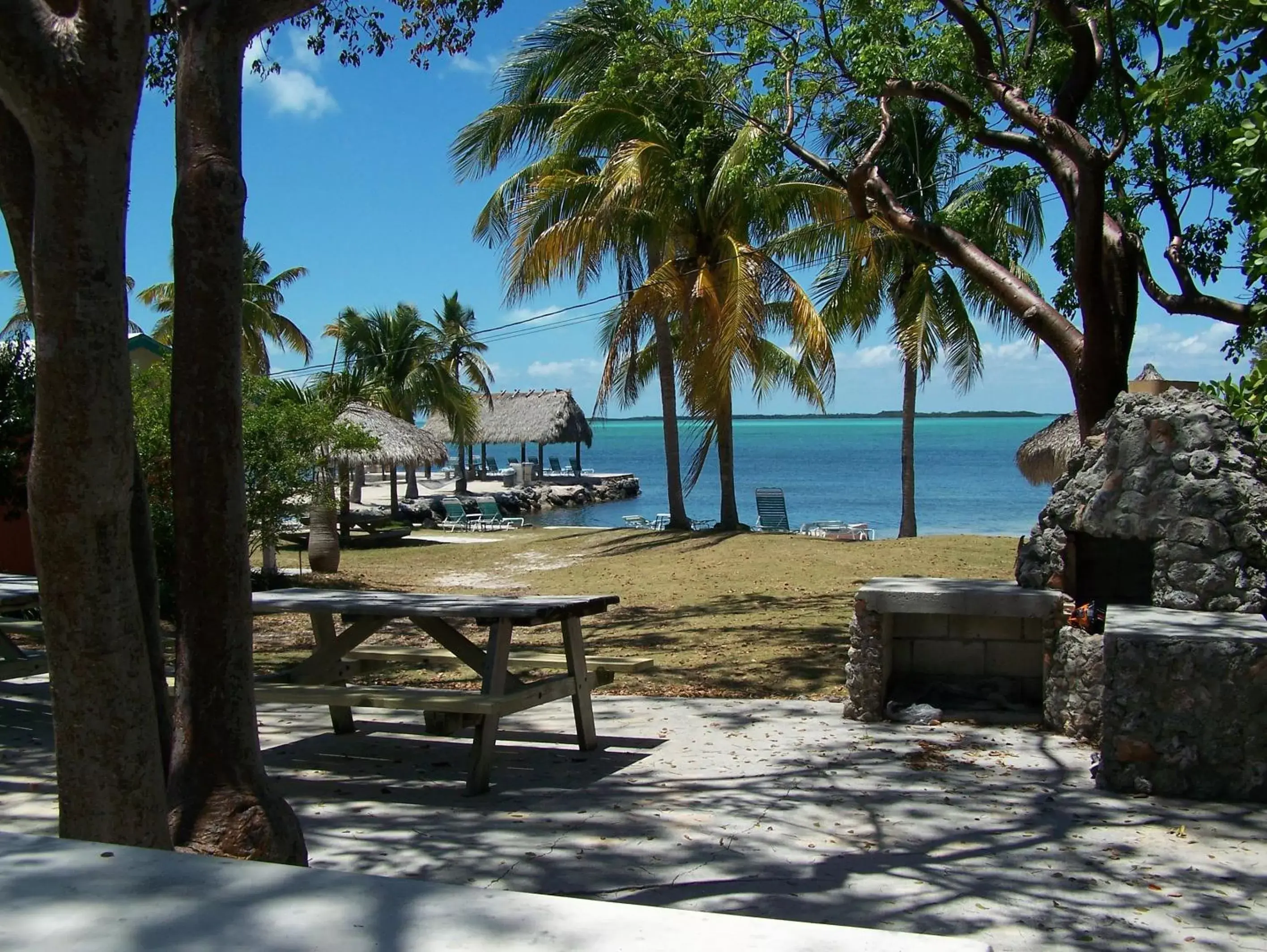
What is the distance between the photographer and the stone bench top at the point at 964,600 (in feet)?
22.0

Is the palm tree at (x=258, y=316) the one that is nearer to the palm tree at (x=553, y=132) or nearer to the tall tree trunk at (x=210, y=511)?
the palm tree at (x=553, y=132)

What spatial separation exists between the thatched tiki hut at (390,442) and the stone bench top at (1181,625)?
2037cm

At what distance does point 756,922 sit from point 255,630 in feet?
35.0

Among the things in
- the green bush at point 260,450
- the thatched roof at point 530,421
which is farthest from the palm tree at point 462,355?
the green bush at point 260,450

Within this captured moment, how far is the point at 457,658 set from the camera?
684 cm

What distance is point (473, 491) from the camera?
166 ft

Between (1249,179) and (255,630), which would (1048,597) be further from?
(255,630)

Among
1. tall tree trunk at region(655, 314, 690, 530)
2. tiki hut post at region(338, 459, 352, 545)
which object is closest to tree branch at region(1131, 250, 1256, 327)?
tall tree trunk at region(655, 314, 690, 530)

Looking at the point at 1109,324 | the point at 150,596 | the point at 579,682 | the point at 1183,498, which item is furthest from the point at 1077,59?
the point at 150,596

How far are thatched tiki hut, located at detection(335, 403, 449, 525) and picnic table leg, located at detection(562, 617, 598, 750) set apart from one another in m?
18.9

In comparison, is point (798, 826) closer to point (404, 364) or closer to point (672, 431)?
point (672, 431)

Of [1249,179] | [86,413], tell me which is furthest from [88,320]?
[1249,179]

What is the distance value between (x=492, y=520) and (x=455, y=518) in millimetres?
1040

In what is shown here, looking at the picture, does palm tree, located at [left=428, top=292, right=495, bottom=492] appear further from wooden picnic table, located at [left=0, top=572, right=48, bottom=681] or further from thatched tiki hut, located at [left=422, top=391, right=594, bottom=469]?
wooden picnic table, located at [left=0, top=572, right=48, bottom=681]
